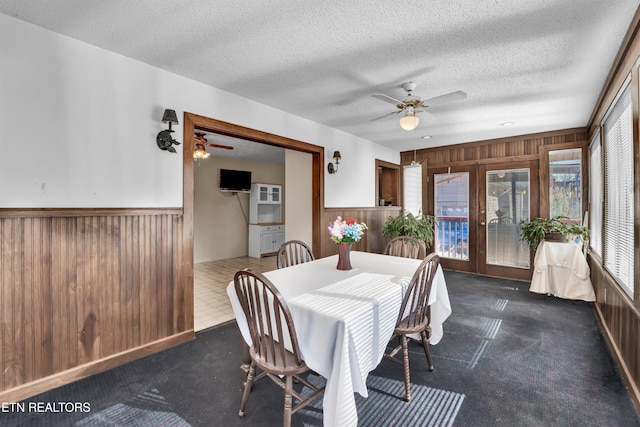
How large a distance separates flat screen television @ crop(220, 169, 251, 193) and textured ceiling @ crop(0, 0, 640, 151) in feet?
12.5

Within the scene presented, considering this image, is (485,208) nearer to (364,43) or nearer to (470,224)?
(470,224)

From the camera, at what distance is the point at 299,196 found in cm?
527

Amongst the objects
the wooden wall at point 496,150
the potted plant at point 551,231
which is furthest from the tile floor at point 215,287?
the potted plant at point 551,231

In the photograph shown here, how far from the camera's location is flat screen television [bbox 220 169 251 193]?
22.5 ft

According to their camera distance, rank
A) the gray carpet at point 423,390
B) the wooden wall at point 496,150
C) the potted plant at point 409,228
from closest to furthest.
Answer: the gray carpet at point 423,390 < the wooden wall at point 496,150 < the potted plant at point 409,228

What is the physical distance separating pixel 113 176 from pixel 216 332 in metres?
1.77

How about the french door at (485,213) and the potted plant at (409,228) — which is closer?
the french door at (485,213)

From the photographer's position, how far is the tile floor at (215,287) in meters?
3.40

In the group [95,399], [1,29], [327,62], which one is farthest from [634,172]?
[1,29]

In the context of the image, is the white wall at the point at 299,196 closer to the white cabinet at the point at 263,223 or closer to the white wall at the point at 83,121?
the white cabinet at the point at 263,223

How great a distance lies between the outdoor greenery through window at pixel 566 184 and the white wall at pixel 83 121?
16.4ft

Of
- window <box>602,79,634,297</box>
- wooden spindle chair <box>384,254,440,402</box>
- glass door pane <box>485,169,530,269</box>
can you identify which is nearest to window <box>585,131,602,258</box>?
window <box>602,79,634,297</box>

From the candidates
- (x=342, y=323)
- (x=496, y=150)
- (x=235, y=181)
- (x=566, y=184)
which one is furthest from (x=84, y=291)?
(x=566, y=184)

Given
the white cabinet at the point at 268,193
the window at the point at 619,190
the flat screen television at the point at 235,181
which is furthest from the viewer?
the white cabinet at the point at 268,193
